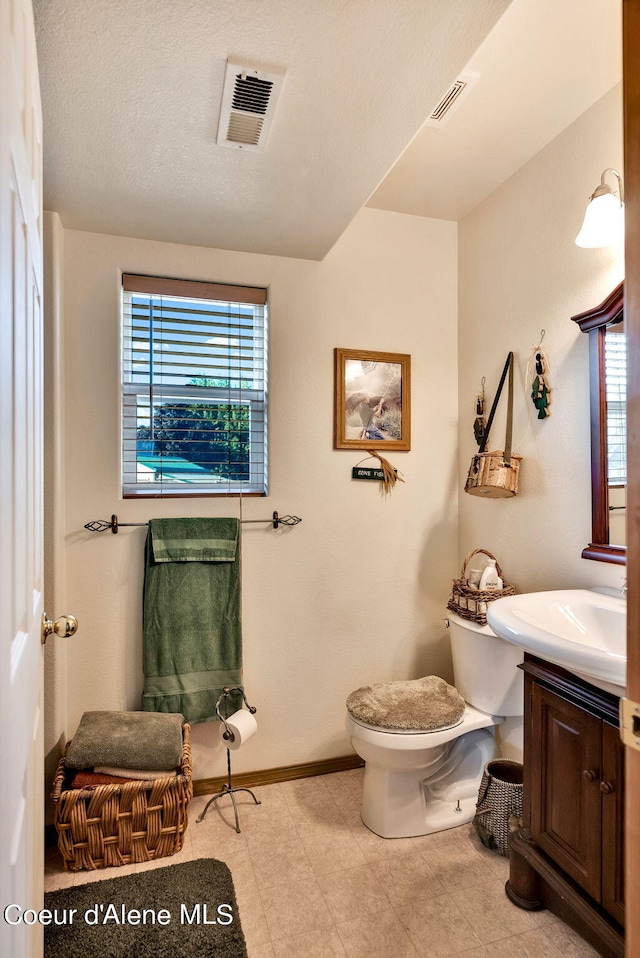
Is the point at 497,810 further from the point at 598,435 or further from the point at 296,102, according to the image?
the point at 296,102

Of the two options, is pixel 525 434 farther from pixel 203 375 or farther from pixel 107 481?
pixel 107 481

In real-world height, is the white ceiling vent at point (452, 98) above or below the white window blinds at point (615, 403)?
above

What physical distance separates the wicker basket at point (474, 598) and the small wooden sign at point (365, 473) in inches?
23.1

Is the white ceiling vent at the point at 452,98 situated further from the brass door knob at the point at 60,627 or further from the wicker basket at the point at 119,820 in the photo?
the wicker basket at the point at 119,820

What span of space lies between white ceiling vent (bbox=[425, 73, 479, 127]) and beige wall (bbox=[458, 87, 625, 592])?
49 cm

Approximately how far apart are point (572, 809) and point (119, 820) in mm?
1451

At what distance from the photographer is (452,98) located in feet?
5.98

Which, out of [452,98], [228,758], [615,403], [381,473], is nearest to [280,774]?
[228,758]

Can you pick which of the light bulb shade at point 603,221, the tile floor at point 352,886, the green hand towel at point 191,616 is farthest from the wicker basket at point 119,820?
the light bulb shade at point 603,221

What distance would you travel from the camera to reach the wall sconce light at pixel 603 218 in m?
1.67

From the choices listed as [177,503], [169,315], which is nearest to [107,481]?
[177,503]

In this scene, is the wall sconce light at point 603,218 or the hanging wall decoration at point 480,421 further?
the hanging wall decoration at point 480,421

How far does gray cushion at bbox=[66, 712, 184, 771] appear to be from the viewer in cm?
192

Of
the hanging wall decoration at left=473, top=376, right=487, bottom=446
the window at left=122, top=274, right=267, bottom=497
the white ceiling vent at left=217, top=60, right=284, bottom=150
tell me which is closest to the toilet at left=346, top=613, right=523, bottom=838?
the hanging wall decoration at left=473, top=376, right=487, bottom=446
